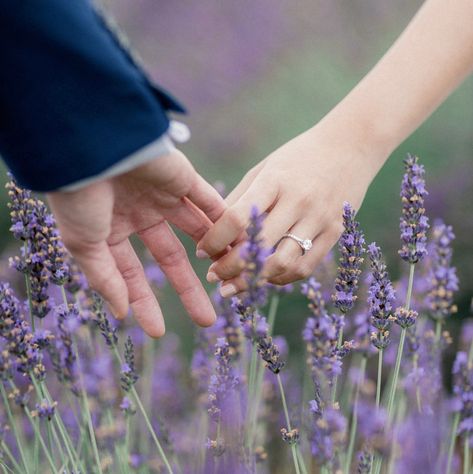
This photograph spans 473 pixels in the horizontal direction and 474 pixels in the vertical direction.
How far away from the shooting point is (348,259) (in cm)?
150

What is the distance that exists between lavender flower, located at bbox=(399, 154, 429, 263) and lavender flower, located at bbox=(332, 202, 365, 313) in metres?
0.08

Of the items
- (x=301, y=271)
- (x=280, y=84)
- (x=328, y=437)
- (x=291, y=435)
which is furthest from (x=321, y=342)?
(x=280, y=84)

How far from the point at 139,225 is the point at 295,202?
301 millimetres

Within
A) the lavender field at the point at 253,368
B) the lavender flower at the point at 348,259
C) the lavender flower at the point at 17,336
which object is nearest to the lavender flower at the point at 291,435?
the lavender field at the point at 253,368

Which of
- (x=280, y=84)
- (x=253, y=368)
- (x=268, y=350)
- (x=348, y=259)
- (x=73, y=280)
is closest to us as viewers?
(x=268, y=350)

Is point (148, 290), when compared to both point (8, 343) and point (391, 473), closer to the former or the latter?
point (8, 343)

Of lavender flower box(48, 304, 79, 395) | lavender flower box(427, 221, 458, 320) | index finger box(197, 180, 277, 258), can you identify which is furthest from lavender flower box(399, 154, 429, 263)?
Answer: lavender flower box(48, 304, 79, 395)

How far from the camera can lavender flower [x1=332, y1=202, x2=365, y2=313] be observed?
1.49 meters

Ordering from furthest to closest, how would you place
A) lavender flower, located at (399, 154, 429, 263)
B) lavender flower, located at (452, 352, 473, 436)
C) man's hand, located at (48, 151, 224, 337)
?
lavender flower, located at (399, 154, 429, 263)
lavender flower, located at (452, 352, 473, 436)
man's hand, located at (48, 151, 224, 337)

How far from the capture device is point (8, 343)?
1510mm

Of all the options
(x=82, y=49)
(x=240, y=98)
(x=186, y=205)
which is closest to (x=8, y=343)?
(x=186, y=205)

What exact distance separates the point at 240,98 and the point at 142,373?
1.98 m

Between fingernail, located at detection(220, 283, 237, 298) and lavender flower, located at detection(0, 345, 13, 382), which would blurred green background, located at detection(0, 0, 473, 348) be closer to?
fingernail, located at detection(220, 283, 237, 298)

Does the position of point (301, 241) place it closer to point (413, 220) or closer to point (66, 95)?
point (413, 220)
